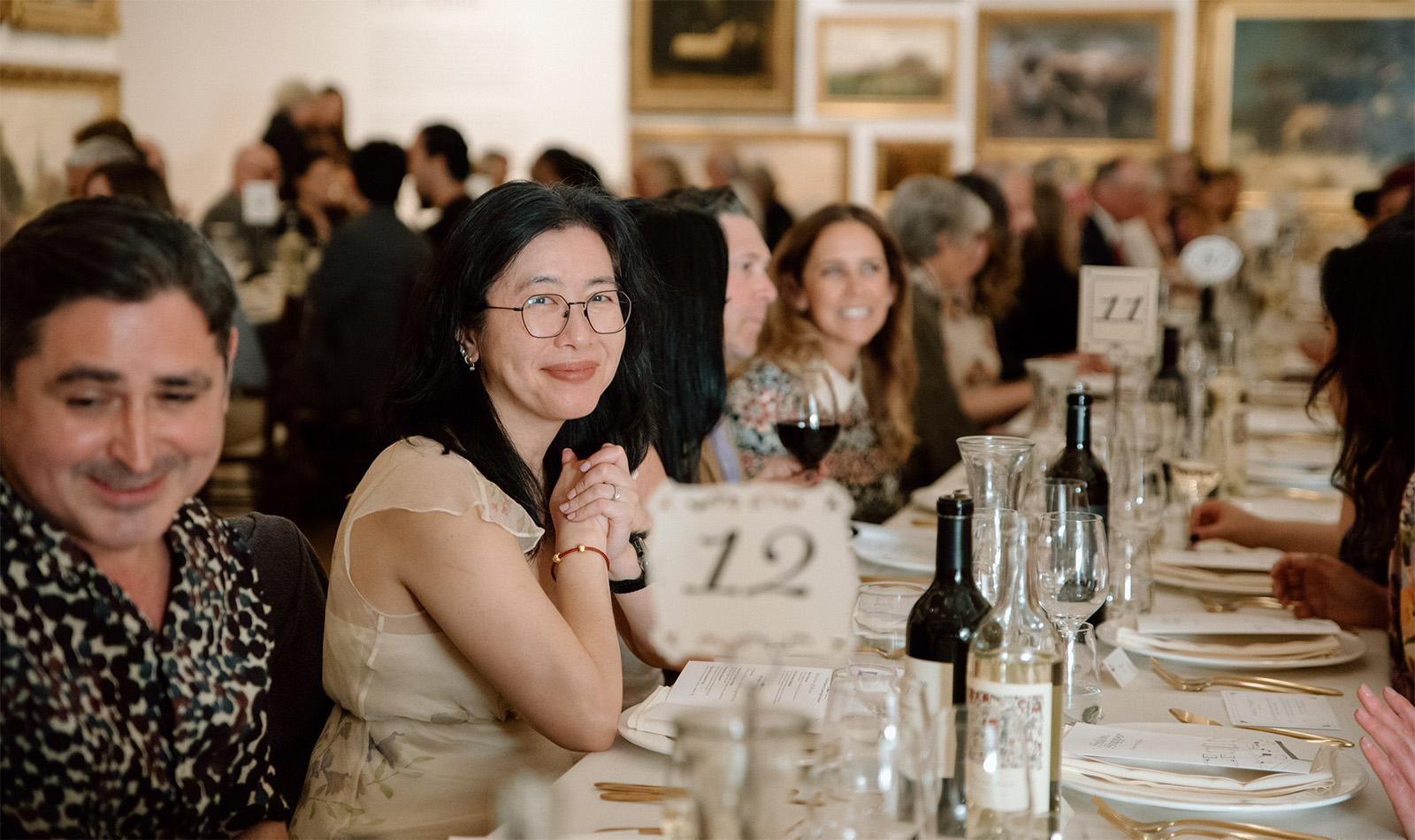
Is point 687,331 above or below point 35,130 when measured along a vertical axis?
below

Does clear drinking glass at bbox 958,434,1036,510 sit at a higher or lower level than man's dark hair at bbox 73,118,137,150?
lower

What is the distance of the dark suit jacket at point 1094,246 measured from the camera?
7.82 m

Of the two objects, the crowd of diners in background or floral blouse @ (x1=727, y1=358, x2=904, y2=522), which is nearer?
the crowd of diners in background

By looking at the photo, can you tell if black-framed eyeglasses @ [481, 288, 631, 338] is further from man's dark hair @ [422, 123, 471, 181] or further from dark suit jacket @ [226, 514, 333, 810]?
man's dark hair @ [422, 123, 471, 181]

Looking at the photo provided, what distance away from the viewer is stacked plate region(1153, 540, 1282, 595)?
2488 millimetres

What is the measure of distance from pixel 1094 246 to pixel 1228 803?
6675 millimetres

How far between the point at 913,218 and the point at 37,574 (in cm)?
426

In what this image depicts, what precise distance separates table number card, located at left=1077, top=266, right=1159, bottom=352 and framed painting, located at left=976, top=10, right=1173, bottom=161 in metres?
6.96

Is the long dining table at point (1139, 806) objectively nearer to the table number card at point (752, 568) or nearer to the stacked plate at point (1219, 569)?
the table number card at point (752, 568)

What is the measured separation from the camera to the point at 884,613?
1.84 m

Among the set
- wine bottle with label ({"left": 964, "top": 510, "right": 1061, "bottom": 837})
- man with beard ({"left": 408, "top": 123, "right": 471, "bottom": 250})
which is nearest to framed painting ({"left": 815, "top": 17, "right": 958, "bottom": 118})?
man with beard ({"left": 408, "top": 123, "right": 471, "bottom": 250})

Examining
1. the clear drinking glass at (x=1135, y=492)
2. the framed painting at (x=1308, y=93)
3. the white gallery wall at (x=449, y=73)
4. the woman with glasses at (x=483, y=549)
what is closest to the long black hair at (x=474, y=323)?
the woman with glasses at (x=483, y=549)

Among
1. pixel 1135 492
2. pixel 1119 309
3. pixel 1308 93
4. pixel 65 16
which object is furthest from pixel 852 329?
pixel 1308 93

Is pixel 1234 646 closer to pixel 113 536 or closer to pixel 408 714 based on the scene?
pixel 408 714
